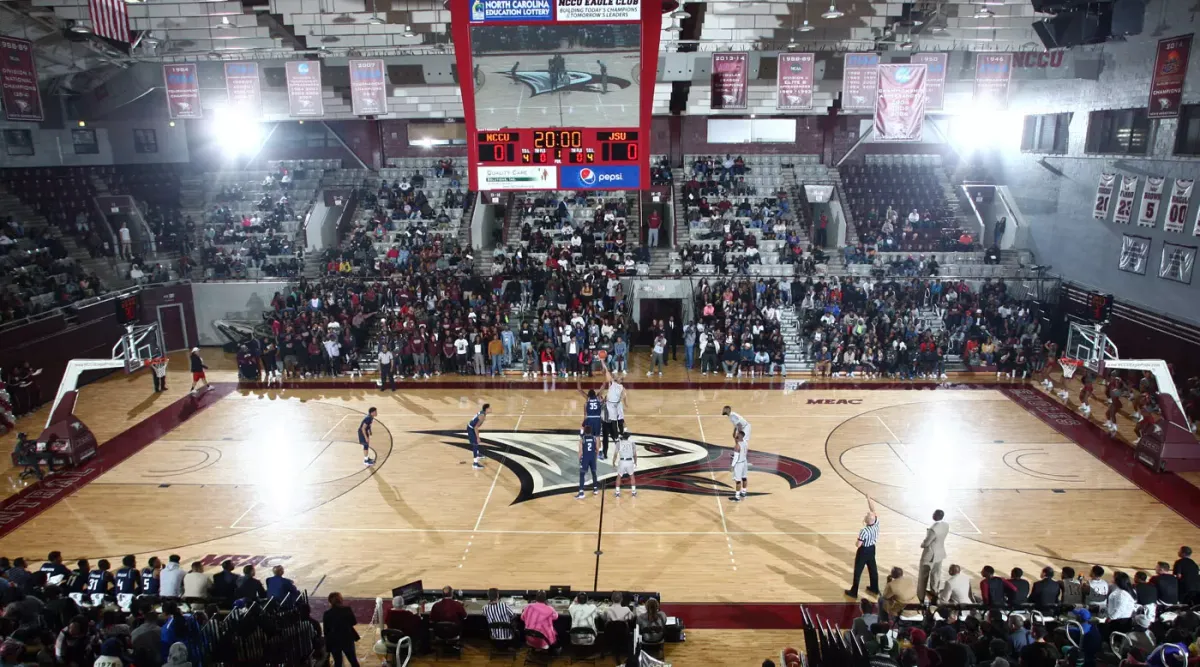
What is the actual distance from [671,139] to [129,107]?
2244 cm

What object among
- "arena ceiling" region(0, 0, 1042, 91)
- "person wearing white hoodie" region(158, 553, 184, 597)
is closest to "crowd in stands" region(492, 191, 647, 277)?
"arena ceiling" region(0, 0, 1042, 91)

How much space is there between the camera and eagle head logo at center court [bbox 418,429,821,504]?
51.4ft

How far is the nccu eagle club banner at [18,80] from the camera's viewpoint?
20.0 metres

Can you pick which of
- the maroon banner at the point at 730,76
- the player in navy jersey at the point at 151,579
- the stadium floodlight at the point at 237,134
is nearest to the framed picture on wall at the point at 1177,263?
the maroon banner at the point at 730,76

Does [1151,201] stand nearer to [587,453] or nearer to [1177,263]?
[1177,263]

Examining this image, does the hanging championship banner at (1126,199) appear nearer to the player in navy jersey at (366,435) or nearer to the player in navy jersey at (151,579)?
the player in navy jersey at (366,435)

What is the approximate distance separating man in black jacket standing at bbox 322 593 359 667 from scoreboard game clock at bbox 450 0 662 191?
730 cm

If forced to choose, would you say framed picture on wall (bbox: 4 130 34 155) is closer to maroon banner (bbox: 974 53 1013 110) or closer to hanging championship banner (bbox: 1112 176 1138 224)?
maroon banner (bbox: 974 53 1013 110)

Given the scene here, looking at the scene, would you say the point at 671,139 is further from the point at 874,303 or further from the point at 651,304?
the point at 874,303

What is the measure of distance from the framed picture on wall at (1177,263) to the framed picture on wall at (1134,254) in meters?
0.70

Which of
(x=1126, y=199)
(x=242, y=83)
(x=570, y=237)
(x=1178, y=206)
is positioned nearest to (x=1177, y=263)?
(x=1178, y=206)

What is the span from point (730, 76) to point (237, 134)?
25.2 meters

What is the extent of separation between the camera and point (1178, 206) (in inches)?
843

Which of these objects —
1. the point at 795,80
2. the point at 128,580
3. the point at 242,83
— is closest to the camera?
the point at 128,580
